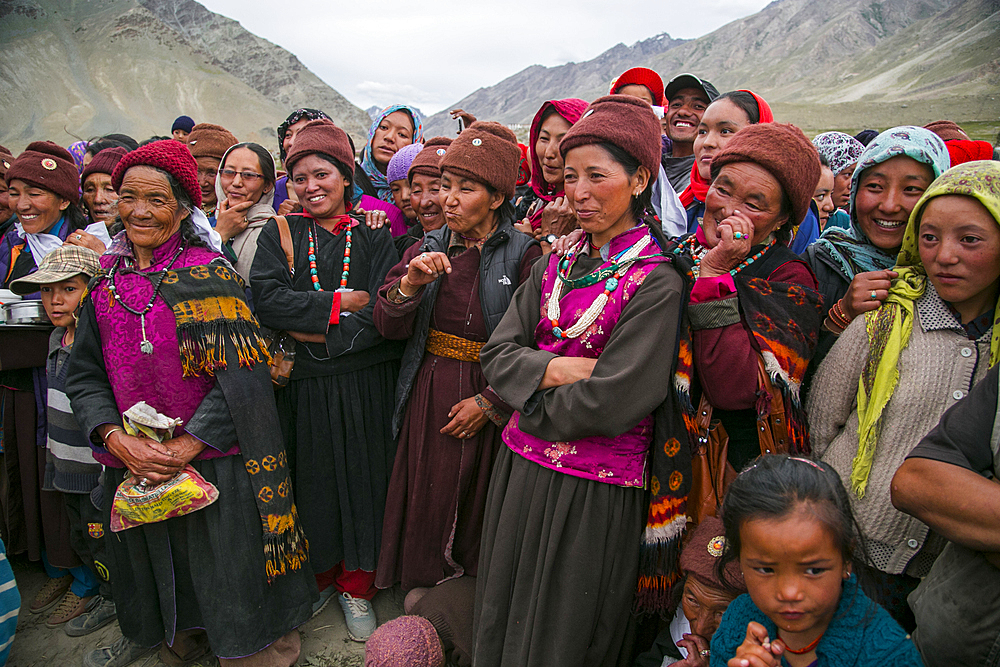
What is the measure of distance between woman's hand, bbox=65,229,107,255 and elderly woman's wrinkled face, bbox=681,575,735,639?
3.74 meters

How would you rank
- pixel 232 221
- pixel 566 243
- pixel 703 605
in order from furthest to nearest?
pixel 232 221 → pixel 566 243 → pixel 703 605

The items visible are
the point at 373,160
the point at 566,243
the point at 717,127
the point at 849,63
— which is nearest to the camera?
the point at 566,243

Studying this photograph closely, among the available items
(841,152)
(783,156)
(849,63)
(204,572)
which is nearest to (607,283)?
(783,156)

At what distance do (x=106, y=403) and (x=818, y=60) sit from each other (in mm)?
148326

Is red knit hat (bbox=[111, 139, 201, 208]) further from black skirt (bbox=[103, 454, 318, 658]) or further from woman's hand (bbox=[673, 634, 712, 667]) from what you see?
woman's hand (bbox=[673, 634, 712, 667])

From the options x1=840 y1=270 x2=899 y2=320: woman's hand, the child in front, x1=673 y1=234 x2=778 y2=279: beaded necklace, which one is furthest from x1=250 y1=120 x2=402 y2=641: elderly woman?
x1=840 y1=270 x2=899 y2=320: woman's hand

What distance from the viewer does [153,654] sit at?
2938 millimetres

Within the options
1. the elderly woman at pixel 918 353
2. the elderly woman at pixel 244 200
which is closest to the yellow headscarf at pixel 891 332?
the elderly woman at pixel 918 353

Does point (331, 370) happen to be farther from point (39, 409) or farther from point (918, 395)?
point (918, 395)

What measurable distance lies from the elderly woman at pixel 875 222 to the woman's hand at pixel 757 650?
1.19 m

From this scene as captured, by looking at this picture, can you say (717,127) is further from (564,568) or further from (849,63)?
(849,63)

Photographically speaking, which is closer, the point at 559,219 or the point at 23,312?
the point at 559,219

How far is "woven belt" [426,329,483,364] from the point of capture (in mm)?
2822

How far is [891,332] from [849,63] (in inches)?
5437
